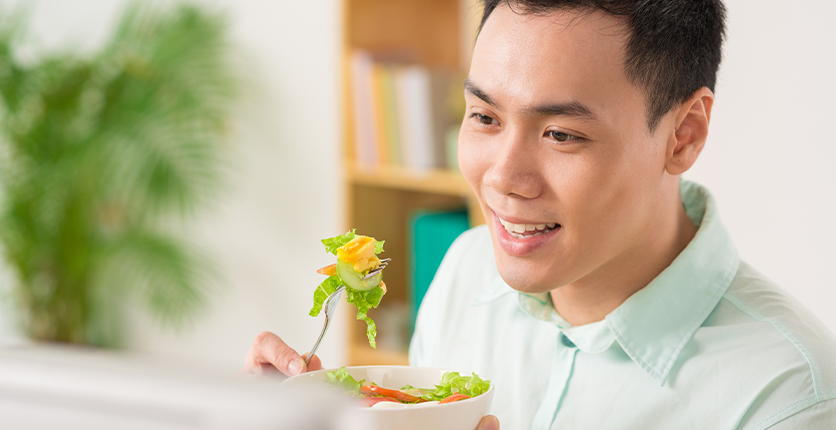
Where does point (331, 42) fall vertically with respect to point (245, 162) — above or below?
above

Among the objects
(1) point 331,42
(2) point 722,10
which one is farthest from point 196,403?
(1) point 331,42

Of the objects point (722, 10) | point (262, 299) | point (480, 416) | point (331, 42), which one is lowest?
point (262, 299)

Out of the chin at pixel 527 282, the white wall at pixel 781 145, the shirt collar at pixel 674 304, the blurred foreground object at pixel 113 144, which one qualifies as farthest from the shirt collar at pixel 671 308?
the blurred foreground object at pixel 113 144

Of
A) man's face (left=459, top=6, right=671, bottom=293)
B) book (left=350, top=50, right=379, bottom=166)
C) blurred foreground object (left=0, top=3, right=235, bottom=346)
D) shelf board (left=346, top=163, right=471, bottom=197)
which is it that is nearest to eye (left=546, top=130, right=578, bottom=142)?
man's face (left=459, top=6, right=671, bottom=293)

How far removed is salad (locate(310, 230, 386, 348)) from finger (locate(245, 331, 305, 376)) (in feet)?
0.33

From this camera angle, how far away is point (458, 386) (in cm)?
84

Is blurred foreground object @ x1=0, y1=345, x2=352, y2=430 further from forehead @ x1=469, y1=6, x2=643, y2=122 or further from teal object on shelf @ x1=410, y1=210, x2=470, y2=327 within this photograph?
teal object on shelf @ x1=410, y1=210, x2=470, y2=327

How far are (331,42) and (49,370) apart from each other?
2586 millimetres

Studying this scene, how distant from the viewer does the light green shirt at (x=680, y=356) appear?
3.02 feet

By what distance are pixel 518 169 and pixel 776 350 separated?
0.40m

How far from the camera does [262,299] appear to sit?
3.13 metres

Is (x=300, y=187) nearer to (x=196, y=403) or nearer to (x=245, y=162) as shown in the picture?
(x=245, y=162)

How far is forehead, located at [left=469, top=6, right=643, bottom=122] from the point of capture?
92 cm

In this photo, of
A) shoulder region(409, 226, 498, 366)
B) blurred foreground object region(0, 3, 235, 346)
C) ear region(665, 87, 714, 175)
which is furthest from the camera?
blurred foreground object region(0, 3, 235, 346)
